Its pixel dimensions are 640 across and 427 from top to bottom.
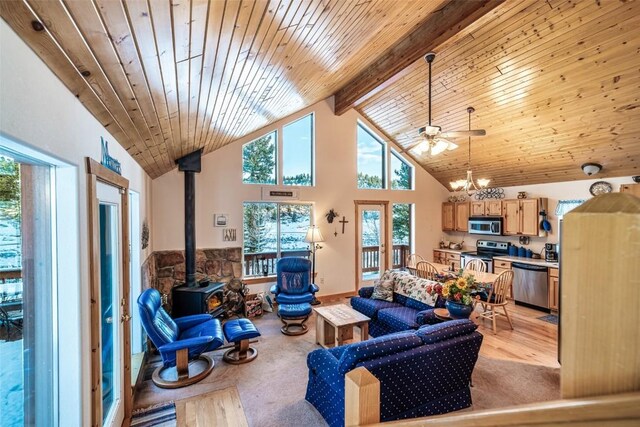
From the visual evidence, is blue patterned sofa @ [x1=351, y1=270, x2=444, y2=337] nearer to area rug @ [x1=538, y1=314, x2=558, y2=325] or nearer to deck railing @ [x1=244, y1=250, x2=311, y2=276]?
deck railing @ [x1=244, y1=250, x2=311, y2=276]

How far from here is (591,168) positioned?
492 cm

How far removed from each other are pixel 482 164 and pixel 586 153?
167 cm

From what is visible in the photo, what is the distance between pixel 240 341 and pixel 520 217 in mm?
5777

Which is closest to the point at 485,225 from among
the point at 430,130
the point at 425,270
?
the point at 425,270

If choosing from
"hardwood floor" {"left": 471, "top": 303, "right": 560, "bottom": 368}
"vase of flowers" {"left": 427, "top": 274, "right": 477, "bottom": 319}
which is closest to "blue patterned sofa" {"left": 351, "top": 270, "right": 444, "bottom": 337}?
"vase of flowers" {"left": 427, "top": 274, "right": 477, "bottom": 319}

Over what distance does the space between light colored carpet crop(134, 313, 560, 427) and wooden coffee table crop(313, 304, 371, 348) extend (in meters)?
0.35

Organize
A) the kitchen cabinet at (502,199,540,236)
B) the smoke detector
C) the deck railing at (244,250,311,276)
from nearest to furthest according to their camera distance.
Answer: the smoke detector, the deck railing at (244,250,311,276), the kitchen cabinet at (502,199,540,236)

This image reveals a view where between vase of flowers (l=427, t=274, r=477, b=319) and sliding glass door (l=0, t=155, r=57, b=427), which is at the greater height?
sliding glass door (l=0, t=155, r=57, b=427)

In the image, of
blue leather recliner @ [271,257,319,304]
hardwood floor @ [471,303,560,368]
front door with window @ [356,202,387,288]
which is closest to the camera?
hardwood floor @ [471,303,560,368]

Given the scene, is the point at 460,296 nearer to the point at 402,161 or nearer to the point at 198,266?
the point at 198,266

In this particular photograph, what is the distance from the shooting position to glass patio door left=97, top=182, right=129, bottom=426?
2344mm

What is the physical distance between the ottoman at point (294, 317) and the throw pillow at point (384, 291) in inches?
42.1

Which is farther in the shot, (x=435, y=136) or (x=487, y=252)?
(x=487, y=252)

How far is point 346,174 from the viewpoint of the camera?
21.8ft
